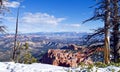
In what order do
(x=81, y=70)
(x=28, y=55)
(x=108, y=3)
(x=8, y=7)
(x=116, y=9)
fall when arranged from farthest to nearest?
(x=28, y=55) → (x=8, y=7) → (x=116, y=9) → (x=108, y=3) → (x=81, y=70)

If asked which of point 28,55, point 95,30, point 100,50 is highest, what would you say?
point 95,30

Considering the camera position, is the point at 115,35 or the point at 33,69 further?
the point at 115,35

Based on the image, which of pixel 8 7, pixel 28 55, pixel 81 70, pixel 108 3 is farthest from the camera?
pixel 28 55

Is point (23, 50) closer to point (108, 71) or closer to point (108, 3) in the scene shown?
point (108, 3)

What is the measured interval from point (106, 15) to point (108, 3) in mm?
1060

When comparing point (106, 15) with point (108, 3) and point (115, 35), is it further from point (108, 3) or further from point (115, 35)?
point (115, 35)

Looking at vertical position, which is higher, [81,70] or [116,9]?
[116,9]

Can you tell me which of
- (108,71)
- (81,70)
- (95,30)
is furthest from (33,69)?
(95,30)

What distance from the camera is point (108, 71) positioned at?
44.6 feet

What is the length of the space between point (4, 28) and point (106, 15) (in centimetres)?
1207

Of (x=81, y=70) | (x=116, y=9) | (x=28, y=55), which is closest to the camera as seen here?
(x=81, y=70)

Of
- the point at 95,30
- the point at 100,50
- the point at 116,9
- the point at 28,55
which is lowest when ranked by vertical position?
the point at 28,55

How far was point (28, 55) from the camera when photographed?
57.2 m

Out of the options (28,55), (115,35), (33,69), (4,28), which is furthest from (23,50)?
(33,69)
